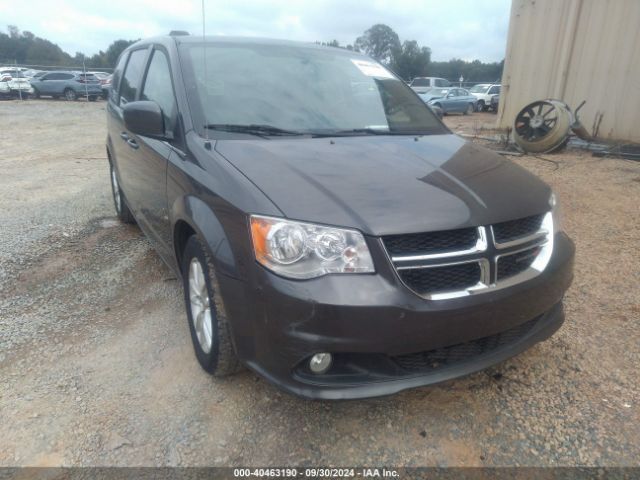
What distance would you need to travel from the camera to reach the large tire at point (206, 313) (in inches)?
85.7

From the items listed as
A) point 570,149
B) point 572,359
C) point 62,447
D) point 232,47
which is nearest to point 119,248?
point 232,47

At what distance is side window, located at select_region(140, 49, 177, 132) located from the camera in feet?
9.00

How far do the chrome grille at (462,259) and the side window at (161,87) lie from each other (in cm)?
158

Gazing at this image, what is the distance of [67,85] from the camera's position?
24.7m

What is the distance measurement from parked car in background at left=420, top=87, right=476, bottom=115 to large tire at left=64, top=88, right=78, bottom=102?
1797 cm

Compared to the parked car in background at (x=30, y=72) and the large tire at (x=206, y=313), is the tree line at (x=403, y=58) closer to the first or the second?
the parked car in background at (x=30, y=72)

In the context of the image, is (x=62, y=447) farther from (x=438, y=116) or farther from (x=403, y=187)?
(x=438, y=116)

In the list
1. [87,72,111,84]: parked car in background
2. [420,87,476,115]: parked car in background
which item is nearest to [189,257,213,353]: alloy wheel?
[420,87,476,115]: parked car in background

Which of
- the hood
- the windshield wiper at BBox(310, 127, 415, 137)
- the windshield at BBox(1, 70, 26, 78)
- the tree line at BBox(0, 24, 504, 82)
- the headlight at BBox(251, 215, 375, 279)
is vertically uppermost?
the tree line at BBox(0, 24, 504, 82)

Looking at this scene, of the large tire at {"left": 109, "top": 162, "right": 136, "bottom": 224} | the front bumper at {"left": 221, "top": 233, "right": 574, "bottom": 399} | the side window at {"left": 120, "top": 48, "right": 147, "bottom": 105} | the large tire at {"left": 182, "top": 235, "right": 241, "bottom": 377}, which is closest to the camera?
the front bumper at {"left": 221, "top": 233, "right": 574, "bottom": 399}

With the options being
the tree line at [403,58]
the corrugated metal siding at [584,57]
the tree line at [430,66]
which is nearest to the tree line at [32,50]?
the tree line at [403,58]

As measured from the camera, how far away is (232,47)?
309 centimetres

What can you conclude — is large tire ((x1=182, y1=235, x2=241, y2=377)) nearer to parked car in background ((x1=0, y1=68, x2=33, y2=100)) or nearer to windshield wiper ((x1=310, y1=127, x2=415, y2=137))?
windshield wiper ((x1=310, y1=127, x2=415, y2=137))

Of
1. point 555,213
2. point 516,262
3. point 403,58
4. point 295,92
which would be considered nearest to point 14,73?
point 295,92
